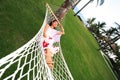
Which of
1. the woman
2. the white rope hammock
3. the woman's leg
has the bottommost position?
the white rope hammock

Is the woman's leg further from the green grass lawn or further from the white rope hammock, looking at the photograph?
the green grass lawn

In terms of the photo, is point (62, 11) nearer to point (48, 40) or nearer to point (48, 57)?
point (48, 40)

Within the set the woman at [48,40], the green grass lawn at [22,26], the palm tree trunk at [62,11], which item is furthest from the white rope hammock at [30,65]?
the palm tree trunk at [62,11]

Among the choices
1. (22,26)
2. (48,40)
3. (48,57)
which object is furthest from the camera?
(22,26)

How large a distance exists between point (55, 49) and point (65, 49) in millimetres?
5223

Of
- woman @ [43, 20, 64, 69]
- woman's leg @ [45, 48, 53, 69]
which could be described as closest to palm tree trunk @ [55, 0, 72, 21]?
woman @ [43, 20, 64, 69]

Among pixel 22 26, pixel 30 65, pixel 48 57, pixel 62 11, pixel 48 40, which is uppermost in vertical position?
pixel 62 11

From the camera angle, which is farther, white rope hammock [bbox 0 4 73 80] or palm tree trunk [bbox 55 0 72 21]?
palm tree trunk [bbox 55 0 72 21]

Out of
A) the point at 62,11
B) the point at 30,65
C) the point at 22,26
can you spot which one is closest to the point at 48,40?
the point at 22,26

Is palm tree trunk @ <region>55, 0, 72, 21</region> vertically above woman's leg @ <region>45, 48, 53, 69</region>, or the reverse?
palm tree trunk @ <region>55, 0, 72, 21</region>

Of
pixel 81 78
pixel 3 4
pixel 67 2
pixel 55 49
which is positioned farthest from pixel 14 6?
pixel 81 78

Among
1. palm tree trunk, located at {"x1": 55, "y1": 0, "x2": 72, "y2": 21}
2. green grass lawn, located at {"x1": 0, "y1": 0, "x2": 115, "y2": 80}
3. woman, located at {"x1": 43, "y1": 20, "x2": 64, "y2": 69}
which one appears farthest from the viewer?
palm tree trunk, located at {"x1": 55, "y1": 0, "x2": 72, "y2": 21}

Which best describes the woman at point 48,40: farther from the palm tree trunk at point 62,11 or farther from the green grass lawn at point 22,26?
the palm tree trunk at point 62,11

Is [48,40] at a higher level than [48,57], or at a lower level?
higher
